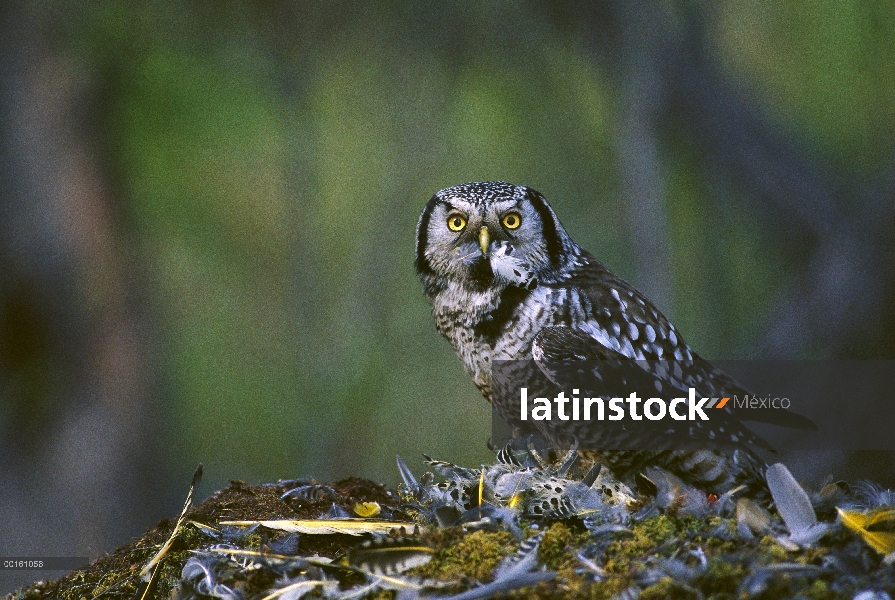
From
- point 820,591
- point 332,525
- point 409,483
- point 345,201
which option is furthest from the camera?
point 345,201

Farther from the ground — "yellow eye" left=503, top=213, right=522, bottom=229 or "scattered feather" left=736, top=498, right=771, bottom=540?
"yellow eye" left=503, top=213, right=522, bottom=229

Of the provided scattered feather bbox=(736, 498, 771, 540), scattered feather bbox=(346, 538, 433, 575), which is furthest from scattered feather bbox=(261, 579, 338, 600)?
scattered feather bbox=(736, 498, 771, 540)

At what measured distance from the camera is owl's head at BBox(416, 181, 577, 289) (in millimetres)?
1439

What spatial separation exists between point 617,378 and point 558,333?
148 mm

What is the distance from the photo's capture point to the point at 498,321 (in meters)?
1.44

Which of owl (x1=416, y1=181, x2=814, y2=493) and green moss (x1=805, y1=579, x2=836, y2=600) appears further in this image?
owl (x1=416, y1=181, x2=814, y2=493)

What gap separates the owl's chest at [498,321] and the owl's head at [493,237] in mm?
32

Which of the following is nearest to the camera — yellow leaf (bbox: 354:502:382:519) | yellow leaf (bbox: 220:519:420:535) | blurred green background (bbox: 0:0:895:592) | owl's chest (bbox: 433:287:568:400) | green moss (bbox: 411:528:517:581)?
green moss (bbox: 411:528:517:581)

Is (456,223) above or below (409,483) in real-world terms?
above

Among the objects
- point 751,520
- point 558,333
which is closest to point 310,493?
point 558,333

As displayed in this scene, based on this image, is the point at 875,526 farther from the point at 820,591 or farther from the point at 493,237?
the point at 493,237

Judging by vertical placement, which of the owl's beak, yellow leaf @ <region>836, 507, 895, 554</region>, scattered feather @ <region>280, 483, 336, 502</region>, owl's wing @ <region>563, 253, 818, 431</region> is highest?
the owl's beak

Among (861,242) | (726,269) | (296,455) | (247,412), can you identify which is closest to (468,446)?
(296,455)

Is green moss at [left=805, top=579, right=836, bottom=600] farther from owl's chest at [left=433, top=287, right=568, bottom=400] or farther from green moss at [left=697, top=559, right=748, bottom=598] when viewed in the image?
owl's chest at [left=433, top=287, right=568, bottom=400]
